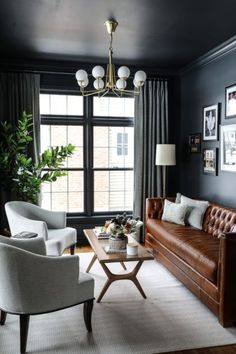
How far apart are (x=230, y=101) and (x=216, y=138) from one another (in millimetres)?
604

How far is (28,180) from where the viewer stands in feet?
16.3

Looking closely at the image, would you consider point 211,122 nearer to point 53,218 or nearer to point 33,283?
point 53,218

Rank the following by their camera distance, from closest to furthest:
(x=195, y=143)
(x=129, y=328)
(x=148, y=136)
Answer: (x=129, y=328)
(x=195, y=143)
(x=148, y=136)

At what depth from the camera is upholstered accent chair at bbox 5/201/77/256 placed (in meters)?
4.03

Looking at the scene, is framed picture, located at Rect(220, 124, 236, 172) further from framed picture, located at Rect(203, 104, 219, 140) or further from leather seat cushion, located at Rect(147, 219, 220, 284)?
leather seat cushion, located at Rect(147, 219, 220, 284)

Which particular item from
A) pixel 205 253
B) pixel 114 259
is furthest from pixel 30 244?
pixel 205 253

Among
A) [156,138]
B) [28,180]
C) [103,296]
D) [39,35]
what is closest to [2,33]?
[39,35]

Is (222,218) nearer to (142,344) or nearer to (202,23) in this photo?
(142,344)

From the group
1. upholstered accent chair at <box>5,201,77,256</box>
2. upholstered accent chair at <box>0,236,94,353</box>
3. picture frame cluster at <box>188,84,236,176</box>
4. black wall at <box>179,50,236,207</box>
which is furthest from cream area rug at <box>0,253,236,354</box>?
picture frame cluster at <box>188,84,236,176</box>

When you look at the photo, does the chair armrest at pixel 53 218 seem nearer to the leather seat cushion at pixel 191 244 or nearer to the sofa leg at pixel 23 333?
the leather seat cushion at pixel 191 244

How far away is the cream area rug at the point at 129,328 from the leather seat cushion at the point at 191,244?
42 centimetres

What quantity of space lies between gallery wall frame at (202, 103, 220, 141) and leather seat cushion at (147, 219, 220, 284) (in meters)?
1.48

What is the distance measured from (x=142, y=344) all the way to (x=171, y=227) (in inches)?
76.9

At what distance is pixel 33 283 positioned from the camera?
100 inches
